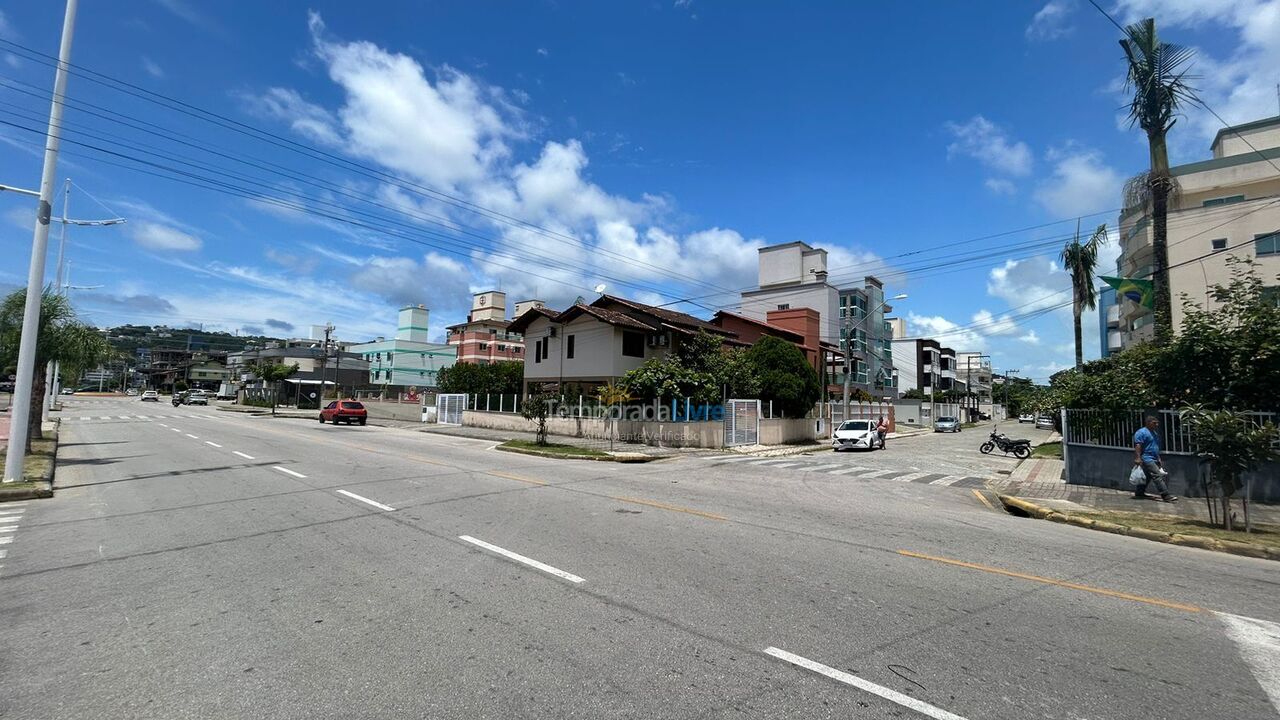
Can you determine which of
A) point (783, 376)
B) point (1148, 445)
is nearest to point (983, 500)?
point (1148, 445)

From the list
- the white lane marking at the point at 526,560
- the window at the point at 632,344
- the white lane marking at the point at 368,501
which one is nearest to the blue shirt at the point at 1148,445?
the white lane marking at the point at 526,560

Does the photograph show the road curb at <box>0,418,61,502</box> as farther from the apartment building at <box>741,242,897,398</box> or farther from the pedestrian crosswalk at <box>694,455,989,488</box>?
the apartment building at <box>741,242,897,398</box>

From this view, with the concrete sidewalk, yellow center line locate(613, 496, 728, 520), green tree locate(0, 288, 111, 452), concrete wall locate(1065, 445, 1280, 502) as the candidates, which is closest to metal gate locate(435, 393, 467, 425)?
green tree locate(0, 288, 111, 452)

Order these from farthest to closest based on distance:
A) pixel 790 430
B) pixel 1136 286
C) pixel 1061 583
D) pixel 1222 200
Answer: pixel 1222 200
pixel 790 430
pixel 1136 286
pixel 1061 583

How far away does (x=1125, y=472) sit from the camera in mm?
14852

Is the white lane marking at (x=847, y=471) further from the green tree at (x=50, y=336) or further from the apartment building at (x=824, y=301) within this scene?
the apartment building at (x=824, y=301)

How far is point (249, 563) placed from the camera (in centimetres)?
641

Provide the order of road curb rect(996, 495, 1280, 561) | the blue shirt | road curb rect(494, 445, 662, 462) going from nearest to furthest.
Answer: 1. road curb rect(996, 495, 1280, 561)
2. the blue shirt
3. road curb rect(494, 445, 662, 462)

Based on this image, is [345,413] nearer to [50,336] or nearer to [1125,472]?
[50,336]

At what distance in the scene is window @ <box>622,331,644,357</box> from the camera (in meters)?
33.8

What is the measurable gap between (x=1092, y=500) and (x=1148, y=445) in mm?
1700

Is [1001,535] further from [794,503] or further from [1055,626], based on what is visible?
[1055,626]

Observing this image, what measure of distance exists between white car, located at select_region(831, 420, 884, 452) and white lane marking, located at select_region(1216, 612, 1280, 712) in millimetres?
25728

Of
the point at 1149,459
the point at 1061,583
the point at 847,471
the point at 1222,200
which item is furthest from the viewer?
the point at 1222,200
